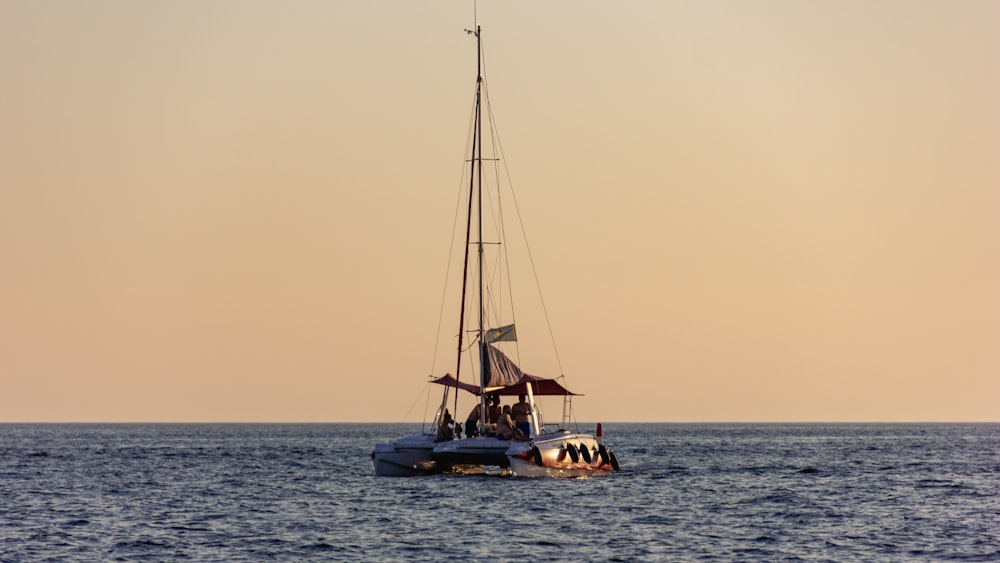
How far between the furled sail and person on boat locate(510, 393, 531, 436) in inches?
62.8

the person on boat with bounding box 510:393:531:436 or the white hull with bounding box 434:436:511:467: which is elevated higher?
the person on boat with bounding box 510:393:531:436

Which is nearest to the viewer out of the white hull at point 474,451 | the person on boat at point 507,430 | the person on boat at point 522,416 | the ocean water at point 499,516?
the ocean water at point 499,516

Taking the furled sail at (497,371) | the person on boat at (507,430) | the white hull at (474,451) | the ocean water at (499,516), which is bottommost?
the ocean water at (499,516)

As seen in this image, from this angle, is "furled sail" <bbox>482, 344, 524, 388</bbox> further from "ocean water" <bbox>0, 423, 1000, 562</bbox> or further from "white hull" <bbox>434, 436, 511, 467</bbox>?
"ocean water" <bbox>0, 423, 1000, 562</bbox>

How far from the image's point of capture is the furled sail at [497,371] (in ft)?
219

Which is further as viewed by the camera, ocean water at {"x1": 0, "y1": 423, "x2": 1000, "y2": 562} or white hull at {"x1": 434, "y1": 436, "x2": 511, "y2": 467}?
white hull at {"x1": 434, "y1": 436, "x2": 511, "y2": 467}

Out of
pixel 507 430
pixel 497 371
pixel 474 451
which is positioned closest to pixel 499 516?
pixel 474 451

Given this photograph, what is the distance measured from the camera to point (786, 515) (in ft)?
173

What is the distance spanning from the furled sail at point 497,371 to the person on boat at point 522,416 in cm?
159

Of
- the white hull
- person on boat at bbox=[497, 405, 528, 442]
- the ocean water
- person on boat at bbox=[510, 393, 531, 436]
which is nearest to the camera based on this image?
the ocean water

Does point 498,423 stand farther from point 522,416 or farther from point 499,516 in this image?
point 499,516

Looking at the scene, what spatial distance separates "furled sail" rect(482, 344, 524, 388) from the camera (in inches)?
2630

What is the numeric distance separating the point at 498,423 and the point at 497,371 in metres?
4.13

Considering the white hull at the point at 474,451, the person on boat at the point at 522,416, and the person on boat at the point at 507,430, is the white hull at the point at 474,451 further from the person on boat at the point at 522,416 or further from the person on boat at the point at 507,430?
the person on boat at the point at 522,416
